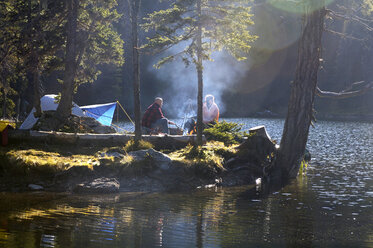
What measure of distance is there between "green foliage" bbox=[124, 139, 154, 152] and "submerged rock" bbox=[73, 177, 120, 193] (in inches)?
66.7

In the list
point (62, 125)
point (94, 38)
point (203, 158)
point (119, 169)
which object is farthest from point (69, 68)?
point (94, 38)

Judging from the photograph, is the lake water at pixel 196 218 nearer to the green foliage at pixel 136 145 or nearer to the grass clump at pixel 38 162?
the grass clump at pixel 38 162

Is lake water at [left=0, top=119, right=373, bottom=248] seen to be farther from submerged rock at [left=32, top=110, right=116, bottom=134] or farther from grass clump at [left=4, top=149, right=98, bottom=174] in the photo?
submerged rock at [left=32, top=110, right=116, bottom=134]

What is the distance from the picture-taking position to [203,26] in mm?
14453

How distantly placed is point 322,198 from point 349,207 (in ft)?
3.47

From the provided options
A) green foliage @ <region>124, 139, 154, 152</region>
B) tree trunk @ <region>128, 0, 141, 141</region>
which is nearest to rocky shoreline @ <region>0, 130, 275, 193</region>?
green foliage @ <region>124, 139, 154, 152</region>

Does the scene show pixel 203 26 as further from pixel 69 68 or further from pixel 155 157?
pixel 69 68

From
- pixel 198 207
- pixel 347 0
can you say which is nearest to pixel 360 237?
pixel 198 207

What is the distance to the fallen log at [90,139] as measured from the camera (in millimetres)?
13594

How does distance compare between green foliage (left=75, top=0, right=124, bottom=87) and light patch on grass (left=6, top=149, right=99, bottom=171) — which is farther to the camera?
green foliage (left=75, top=0, right=124, bottom=87)

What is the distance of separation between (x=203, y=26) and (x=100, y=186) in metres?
6.11

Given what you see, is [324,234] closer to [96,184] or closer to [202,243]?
[202,243]

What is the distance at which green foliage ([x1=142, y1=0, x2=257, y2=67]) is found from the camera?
13.8 m

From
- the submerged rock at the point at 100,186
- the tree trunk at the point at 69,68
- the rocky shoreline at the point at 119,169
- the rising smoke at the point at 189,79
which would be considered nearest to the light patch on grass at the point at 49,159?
the rocky shoreline at the point at 119,169
